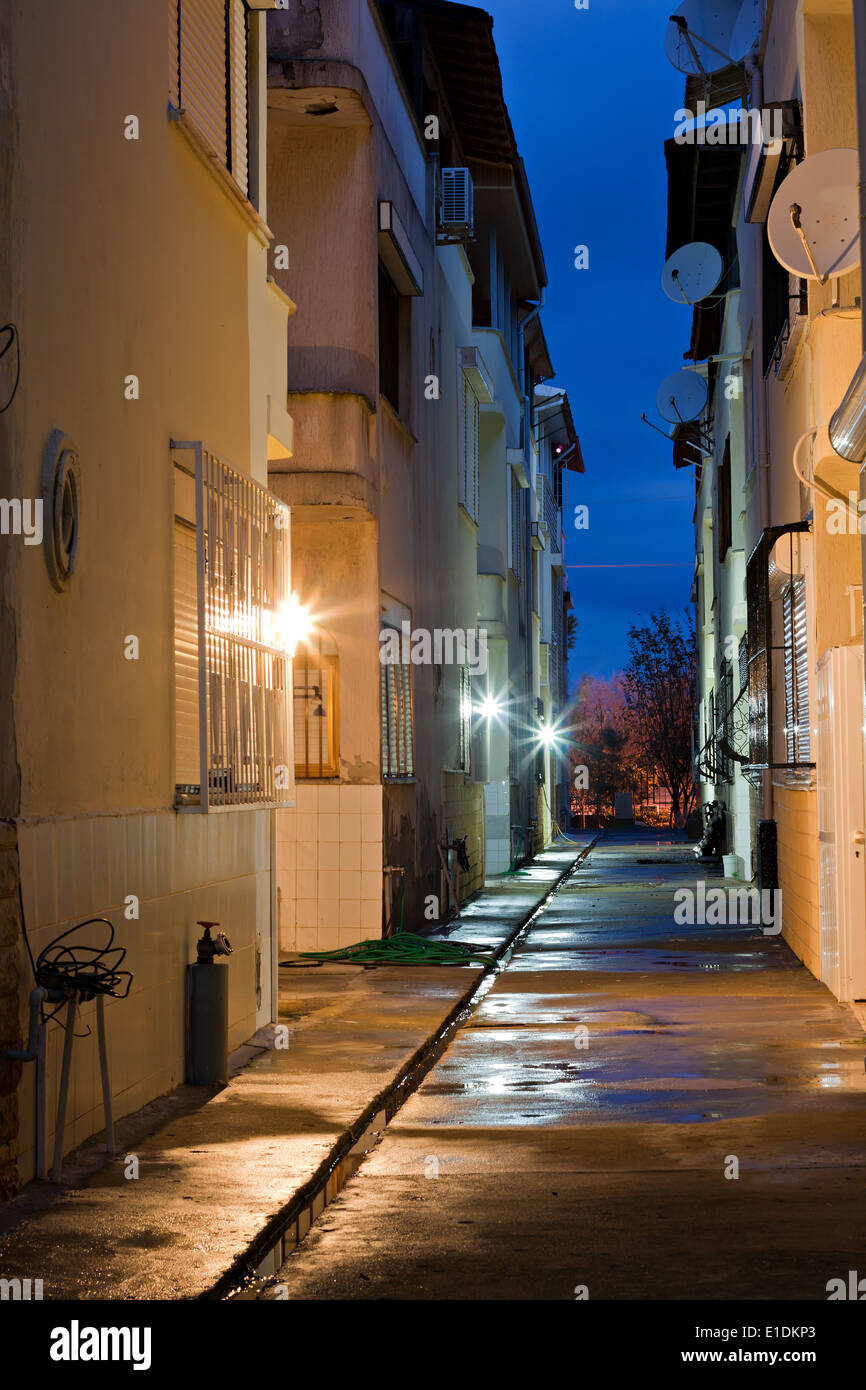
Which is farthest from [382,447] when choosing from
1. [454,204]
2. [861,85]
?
[861,85]

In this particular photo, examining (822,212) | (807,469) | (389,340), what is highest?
(389,340)

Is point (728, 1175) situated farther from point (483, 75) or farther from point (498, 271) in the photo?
point (498, 271)

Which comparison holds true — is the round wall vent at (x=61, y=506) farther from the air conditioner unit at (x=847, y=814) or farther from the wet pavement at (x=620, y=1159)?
the air conditioner unit at (x=847, y=814)

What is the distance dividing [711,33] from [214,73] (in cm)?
1066

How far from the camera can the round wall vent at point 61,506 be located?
21.5 ft

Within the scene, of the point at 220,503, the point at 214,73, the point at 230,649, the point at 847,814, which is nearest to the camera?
the point at 220,503

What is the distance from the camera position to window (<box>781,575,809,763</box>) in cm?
1398

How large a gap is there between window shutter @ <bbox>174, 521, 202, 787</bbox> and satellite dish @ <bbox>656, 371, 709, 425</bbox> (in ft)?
75.0

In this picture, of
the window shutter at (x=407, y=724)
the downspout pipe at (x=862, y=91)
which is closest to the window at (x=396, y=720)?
the window shutter at (x=407, y=724)

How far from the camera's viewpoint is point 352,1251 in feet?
18.6

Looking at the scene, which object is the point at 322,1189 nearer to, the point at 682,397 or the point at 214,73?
the point at 214,73

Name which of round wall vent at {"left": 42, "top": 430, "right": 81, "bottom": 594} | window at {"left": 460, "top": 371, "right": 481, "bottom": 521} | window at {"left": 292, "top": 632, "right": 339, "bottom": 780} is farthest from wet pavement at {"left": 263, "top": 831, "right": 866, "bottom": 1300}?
window at {"left": 460, "top": 371, "right": 481, "bottom": 521}

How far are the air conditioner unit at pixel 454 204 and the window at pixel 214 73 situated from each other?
9.12 metres

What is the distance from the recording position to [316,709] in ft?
50.7
